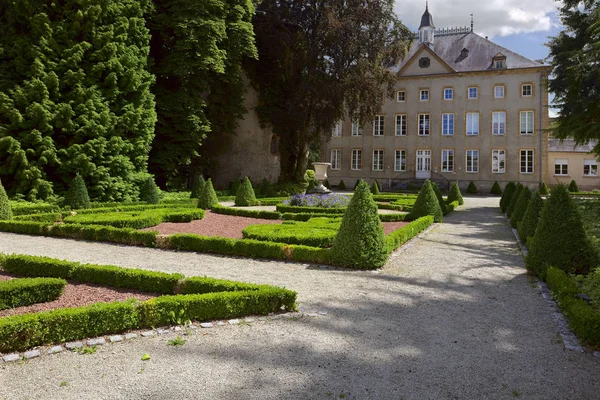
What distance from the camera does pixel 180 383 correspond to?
3.29 metres

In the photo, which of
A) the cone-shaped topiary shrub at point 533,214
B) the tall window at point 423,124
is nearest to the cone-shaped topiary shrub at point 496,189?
the tall window at point 423,124

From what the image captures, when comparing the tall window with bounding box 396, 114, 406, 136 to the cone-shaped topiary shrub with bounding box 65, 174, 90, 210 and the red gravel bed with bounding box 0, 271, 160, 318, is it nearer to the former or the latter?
the cone-shaped topiary shrub with bounding box 65, 174, 90, 210

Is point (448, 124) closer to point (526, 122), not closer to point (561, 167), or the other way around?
point (526, 122)

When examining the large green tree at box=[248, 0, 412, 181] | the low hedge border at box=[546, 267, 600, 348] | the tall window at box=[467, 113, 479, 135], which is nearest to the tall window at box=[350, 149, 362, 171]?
the tall window at box=[467, 113, 479, 135]

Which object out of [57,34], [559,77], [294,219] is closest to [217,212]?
[294,219]

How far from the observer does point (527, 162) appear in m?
32.4

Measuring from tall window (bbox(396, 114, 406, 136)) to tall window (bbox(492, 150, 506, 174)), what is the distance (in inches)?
270

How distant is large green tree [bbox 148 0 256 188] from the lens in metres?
19.6

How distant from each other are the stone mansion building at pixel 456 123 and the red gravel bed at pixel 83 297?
3076 centimetres

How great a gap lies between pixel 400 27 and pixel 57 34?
16.8 meters

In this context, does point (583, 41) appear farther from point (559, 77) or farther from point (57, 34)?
point (57, 34)

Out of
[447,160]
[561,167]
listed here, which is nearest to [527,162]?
[447,160]

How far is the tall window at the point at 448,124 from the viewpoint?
3428 cm

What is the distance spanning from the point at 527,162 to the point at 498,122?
3539 mm
